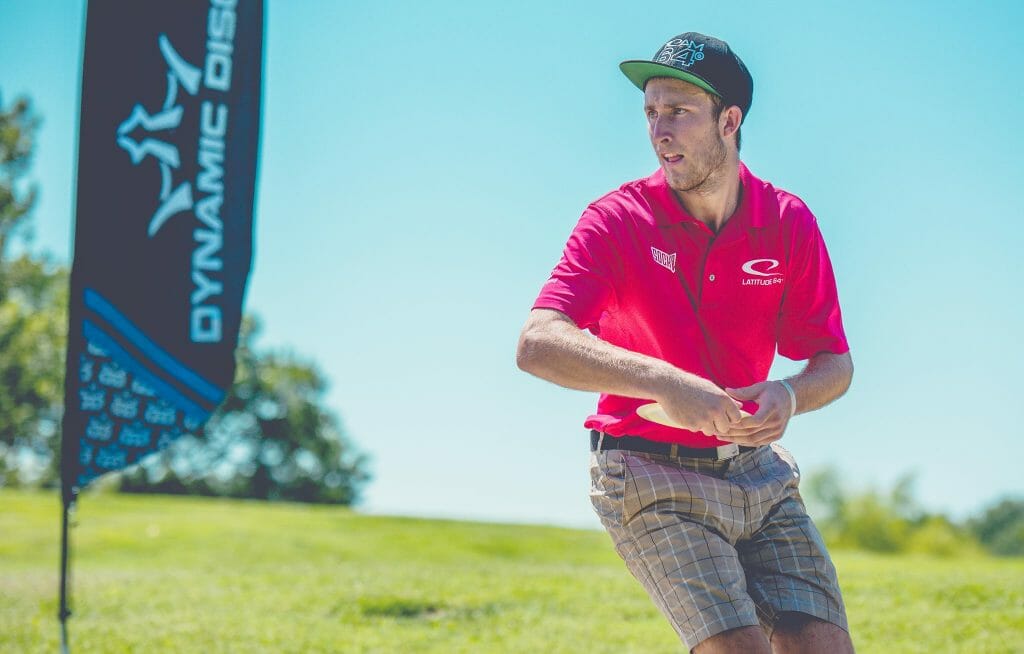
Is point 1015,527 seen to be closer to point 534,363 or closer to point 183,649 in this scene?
point 183,649

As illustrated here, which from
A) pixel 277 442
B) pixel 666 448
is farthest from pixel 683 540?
pixel 277 442

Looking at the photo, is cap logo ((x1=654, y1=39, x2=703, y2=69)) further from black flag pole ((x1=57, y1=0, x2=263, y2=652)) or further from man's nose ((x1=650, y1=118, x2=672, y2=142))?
black flag pole ((x1=57, y1=0, x2=263, y2=652))

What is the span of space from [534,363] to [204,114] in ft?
15.8

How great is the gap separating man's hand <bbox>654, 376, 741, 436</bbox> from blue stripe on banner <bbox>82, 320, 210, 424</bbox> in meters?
4.77

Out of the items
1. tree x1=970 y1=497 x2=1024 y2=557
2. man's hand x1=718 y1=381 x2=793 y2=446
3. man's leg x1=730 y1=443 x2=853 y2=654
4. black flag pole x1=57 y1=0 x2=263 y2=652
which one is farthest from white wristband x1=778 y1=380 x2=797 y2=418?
tree x1=970 y1=497 x2=1024 y2=557

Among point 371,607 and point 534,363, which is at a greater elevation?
point 534,363

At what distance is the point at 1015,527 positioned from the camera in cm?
6594

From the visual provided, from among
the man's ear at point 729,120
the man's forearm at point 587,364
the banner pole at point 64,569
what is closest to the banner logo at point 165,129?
the banner pole at point 64,569

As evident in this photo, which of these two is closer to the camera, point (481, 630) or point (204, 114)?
point (204, 114)

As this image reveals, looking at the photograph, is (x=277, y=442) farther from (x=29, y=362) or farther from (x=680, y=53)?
(x=680, y=53)

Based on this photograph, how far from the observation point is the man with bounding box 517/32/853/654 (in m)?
3.04

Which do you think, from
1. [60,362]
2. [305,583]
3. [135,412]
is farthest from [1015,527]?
[135,412]

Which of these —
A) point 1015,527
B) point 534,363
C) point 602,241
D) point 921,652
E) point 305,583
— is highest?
point 602,241

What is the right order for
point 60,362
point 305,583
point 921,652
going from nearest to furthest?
point 921,652
point 305,583
point 60,362
